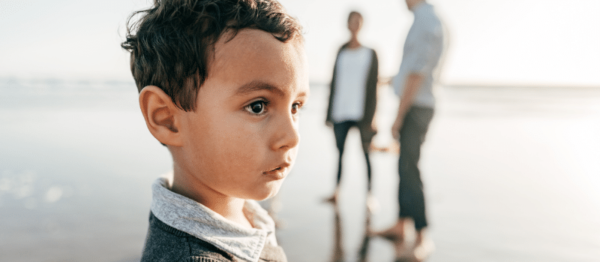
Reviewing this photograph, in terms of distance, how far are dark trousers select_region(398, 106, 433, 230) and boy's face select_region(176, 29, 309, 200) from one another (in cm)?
192

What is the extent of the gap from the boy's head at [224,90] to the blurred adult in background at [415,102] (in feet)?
5.98

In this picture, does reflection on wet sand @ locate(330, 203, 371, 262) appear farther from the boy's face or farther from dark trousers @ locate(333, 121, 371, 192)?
the boy's face

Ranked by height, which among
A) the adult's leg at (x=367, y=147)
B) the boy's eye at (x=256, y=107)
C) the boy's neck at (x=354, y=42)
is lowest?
the adult's leg at (x=367, y=147)

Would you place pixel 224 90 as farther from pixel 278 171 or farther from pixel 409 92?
pixel 409 92

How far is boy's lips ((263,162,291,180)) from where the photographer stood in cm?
Result: 90

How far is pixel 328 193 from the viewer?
3.92 m

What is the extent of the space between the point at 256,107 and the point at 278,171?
0.56 feet

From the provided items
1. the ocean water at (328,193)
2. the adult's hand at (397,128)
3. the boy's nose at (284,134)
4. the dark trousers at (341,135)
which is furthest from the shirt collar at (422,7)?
the boy's nose at (284,134)

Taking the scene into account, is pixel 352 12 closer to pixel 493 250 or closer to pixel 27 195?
pixel 493 250

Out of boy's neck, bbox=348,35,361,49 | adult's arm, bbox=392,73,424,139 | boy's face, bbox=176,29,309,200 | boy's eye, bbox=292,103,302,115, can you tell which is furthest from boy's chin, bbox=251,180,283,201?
boy's neck, bbox=348,35,361,49

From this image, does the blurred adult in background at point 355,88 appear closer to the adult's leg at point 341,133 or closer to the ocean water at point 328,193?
the adult's leg at point 341,133

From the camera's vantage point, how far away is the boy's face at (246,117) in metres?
0.83

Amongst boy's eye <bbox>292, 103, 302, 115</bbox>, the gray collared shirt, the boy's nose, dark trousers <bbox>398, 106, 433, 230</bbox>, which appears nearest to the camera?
the boy's nose

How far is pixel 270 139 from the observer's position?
864 millimetres
